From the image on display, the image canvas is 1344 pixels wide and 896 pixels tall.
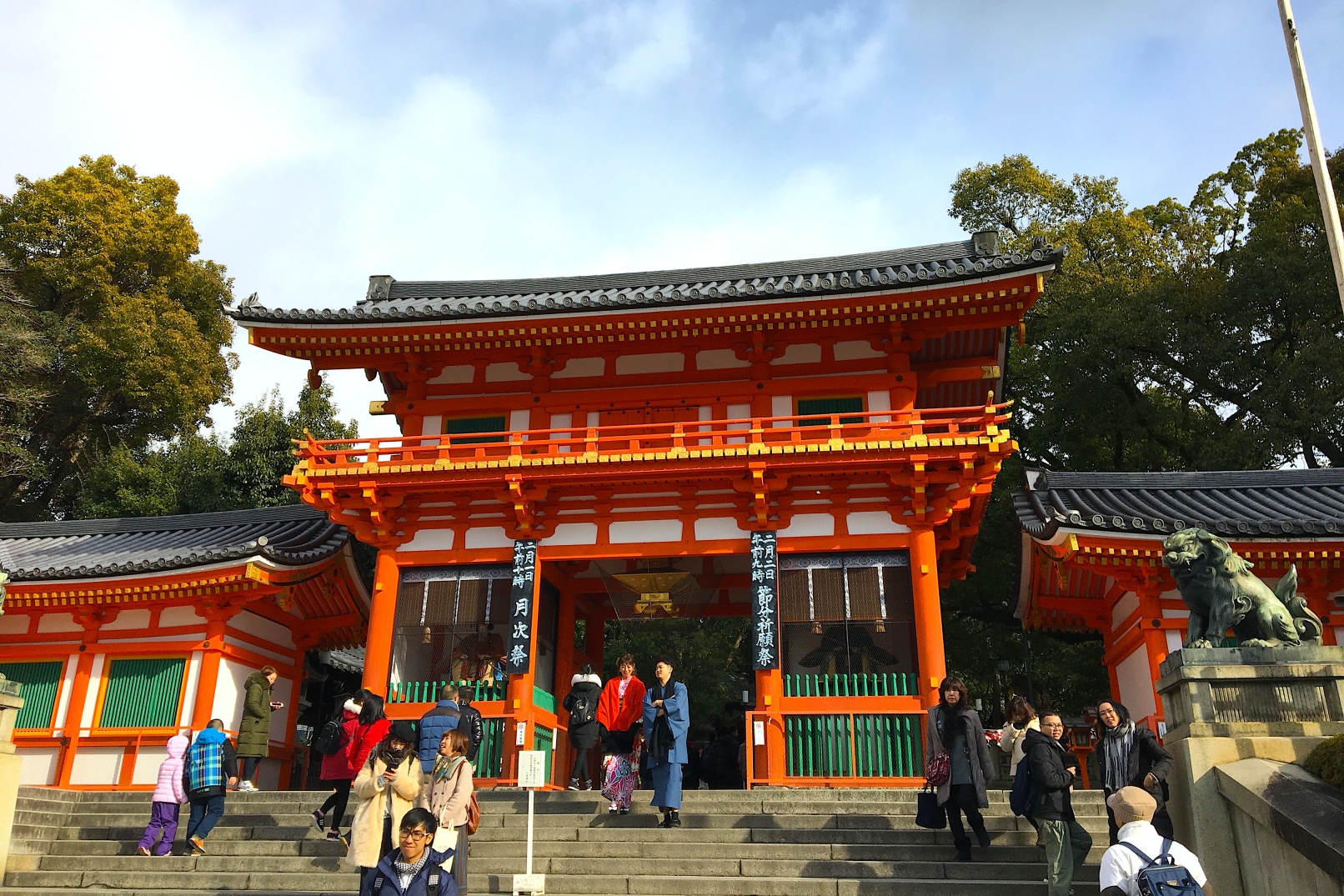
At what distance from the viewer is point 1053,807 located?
7.42 meters

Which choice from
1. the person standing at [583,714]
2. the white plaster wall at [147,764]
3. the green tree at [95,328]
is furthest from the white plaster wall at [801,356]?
the green tree at [95,328]

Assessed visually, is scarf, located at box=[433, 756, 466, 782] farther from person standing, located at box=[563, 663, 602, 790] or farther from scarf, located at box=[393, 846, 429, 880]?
person standing, located at box=[563, 663, 602, 790]

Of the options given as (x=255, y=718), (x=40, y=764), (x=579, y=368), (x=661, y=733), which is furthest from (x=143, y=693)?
(x=661, y=733)

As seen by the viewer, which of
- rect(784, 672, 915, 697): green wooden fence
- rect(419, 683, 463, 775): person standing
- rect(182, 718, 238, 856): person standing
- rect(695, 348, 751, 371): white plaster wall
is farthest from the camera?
rect(695, 348, 751, 371): white plaster wall

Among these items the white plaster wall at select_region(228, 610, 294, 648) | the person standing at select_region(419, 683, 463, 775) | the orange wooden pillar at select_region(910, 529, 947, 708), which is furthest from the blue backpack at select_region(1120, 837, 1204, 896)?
the white plaster wall at select_region(228, 610, 294, 648)

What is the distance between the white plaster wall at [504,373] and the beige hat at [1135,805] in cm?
1319

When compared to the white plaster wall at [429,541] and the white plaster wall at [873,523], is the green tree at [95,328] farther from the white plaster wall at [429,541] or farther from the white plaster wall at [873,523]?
the white plaster wall at [873,523]

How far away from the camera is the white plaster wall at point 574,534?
14.8 metres

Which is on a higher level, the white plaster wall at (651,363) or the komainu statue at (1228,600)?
the white plaster wall at (651,363)

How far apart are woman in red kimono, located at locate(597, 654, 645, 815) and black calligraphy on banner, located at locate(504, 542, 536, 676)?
8.95 feet

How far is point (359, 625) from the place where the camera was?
59.6ft

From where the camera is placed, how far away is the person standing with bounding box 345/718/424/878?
6.46 metres

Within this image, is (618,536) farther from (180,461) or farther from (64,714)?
(180,461)

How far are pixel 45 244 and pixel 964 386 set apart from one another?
2570 cm
